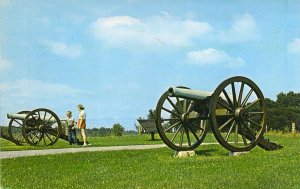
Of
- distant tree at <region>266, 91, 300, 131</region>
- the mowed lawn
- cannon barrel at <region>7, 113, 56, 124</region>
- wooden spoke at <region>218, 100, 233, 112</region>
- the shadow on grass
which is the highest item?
distant tree at <region>266, 91, 300, 131</region>

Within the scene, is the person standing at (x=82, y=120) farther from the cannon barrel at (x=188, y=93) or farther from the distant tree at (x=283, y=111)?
the distant tree at (x=283, y=111)

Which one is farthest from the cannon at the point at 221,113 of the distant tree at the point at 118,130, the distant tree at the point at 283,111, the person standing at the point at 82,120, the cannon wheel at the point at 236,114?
the distant tree at the point at 283,111

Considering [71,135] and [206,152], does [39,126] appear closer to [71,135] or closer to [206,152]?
[71,135]

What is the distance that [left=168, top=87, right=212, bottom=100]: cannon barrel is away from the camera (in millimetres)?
12703

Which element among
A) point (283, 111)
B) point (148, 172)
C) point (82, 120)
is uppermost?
point (283, 111)

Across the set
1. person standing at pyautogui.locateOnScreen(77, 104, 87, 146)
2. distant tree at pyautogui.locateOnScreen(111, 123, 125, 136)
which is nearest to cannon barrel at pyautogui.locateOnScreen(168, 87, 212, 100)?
person standing at pyautogui.locateOnScreen(77, 104, 87, 146)

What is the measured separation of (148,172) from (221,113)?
3882 millimetres

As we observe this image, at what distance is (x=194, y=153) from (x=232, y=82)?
7.50 ft

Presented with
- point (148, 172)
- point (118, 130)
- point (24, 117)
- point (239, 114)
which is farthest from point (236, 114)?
point (118, 130)

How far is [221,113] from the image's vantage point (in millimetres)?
12672

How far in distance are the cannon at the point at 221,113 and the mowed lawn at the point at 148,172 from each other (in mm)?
760

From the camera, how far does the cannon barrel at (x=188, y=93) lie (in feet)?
41.7

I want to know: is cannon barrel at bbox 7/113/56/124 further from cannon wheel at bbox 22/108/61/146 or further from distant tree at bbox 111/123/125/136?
distant tree at bbox 111/123/125/136

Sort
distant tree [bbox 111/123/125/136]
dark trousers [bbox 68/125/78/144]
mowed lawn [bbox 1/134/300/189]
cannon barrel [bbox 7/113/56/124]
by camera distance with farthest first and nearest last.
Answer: distant tree [bbox 111/123/125/136]
cannon barrel [bbox 7/113/56/124]
dark trousers [bbox 68/125/78/144]
mowed lawn [bbox 1/134/300/189]
